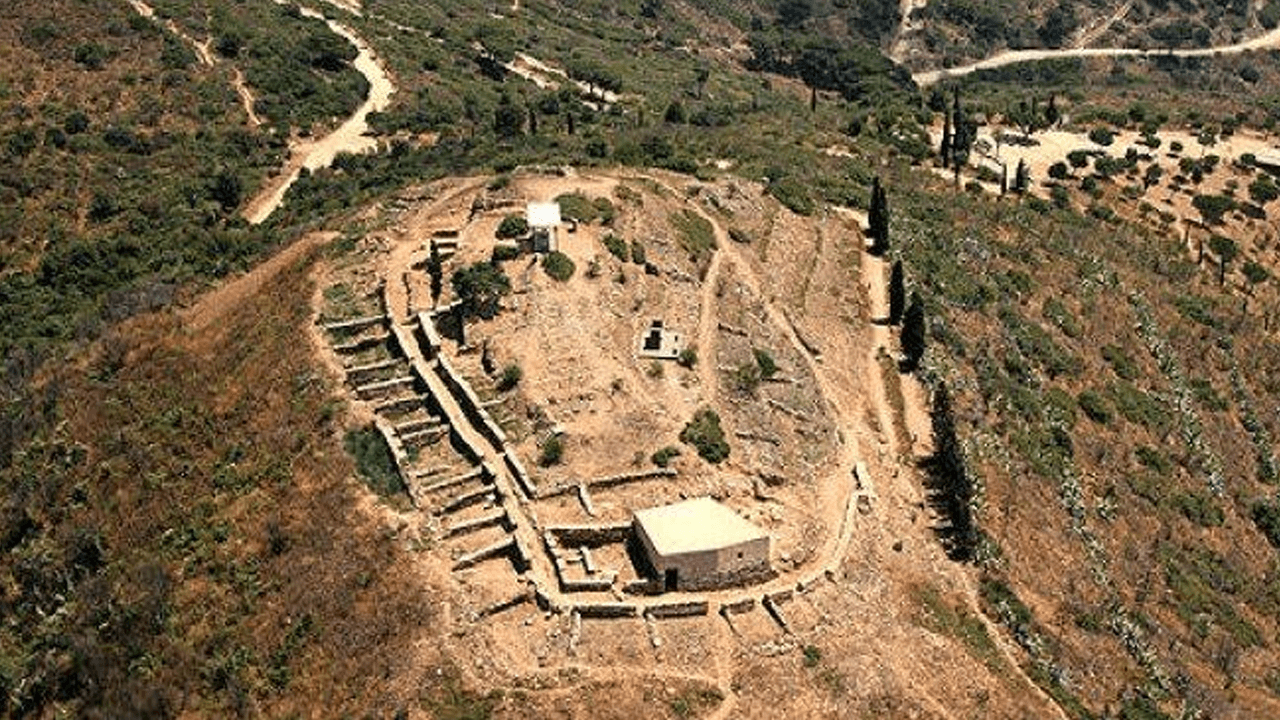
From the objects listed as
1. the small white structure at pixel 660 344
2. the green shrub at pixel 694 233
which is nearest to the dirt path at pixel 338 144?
the green shrub at pixel 694 233

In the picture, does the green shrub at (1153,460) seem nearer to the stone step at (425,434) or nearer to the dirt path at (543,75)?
the stone step at (425,434)

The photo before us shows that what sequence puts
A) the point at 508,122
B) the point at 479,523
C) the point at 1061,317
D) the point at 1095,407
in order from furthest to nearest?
the point at 508,122 → the point at 1061,317 → the point at 1095,407 → the point at 479,523

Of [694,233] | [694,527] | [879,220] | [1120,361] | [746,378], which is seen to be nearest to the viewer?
[694,527]

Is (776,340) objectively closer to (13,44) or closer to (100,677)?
(100,677)

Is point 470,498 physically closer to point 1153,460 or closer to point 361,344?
point 361,344

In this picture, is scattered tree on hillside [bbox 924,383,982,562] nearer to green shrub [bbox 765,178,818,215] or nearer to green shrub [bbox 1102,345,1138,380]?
green shrub [bbox 1102,345,1138,380]

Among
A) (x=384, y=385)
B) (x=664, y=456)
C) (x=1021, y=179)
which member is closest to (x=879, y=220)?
(x=1021, y=179)

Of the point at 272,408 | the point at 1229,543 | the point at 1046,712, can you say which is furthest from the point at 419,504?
the point at 1229,543
